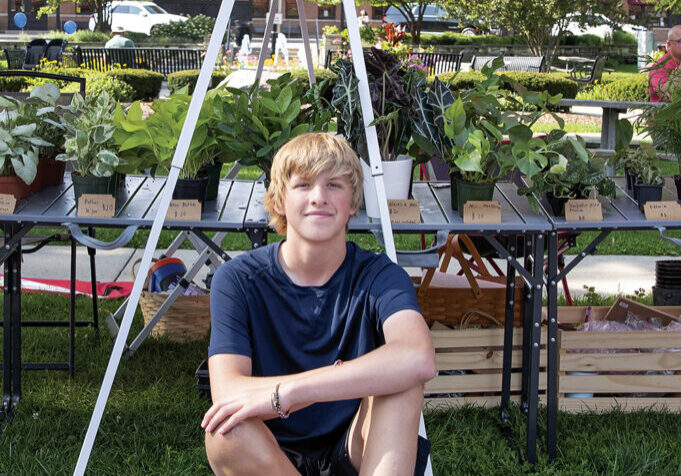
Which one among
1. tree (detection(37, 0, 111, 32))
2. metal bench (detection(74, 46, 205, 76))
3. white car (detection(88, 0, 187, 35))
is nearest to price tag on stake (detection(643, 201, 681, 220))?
metal bench (detection(74, 46, 205, 76))

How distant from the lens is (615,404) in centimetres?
355

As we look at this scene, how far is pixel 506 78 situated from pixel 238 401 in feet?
5.84

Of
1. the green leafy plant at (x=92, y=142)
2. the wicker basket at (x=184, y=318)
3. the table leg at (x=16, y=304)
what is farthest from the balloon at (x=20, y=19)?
the green leafy plant at (x=92, y=142)

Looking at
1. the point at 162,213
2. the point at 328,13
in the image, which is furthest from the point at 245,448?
the point at 328,13

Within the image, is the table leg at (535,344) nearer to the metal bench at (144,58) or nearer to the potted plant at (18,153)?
the potted plant at (18,153)

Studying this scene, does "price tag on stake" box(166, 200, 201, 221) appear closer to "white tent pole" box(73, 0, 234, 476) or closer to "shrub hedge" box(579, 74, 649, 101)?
"white tent pole" box(73, 0, 234, 476)

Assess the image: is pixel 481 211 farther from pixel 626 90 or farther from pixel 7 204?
pixel 626 90

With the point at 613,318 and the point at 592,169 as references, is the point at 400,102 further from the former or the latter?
the point at 613,318

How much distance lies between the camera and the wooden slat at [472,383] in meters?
3.54

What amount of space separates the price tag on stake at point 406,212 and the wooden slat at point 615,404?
1.15 meters

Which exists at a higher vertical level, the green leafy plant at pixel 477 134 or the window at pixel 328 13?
the window at pixel 328 13

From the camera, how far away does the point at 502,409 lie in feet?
11.6

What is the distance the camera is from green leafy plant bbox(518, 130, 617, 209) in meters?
3.02

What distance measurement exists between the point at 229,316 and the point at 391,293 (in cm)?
44
